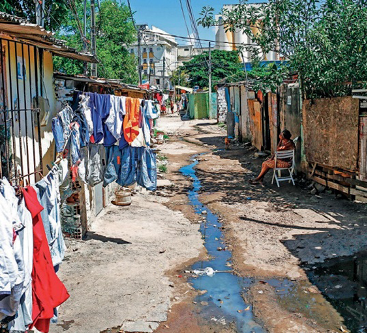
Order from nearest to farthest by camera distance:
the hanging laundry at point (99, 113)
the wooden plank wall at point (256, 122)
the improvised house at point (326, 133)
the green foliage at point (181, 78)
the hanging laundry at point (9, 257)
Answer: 1. the hanging laundry at point (9, 257)
2. the hanging laundry at point (99, 113)
3. the improvised house at point (326, 133)
4. the wooden plank wall at point (256, 122)
5. the green foliage at point (181, 78)

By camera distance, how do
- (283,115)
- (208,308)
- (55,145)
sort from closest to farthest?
(208,308), (55,145), (283,115)

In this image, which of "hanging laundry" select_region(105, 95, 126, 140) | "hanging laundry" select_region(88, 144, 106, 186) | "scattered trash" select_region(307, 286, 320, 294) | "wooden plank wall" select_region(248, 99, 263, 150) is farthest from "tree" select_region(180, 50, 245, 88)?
"scattered trash" select_region(307, 286, 320, 294)

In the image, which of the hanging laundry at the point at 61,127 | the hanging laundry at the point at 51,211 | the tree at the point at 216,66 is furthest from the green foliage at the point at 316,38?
the tree at the point at 216,66

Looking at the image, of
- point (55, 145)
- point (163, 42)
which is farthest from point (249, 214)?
point (163, 42)

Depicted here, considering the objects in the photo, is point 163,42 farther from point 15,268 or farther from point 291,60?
point 15,268

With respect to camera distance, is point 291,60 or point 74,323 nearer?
point 74,323

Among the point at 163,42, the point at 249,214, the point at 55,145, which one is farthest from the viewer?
the point at 163,42

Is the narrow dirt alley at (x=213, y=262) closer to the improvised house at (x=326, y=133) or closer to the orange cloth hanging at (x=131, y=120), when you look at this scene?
the improvised house at (x=326, y=133)

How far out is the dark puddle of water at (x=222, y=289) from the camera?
4836 millimetres

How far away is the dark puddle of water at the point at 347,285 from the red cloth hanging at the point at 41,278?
9.70 feet

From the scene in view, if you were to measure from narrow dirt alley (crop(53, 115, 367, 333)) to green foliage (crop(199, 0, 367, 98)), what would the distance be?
253 centimetres

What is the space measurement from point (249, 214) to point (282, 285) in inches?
129

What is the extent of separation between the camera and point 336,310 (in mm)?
4906

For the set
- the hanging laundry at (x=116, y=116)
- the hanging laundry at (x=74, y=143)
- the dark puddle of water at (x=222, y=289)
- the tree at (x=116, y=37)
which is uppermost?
the tree at (x=116, y=37)
